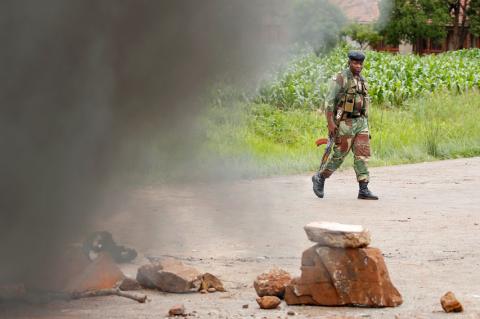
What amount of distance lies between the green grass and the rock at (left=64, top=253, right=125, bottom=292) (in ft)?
15.9

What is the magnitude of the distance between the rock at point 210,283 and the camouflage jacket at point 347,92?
4.80 m

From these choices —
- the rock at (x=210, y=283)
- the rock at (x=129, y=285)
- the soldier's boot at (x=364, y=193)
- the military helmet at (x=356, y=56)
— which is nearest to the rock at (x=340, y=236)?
the rock at (x=210, y=283)

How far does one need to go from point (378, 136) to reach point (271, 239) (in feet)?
32.2

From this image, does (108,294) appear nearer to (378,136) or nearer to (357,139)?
(357,139)

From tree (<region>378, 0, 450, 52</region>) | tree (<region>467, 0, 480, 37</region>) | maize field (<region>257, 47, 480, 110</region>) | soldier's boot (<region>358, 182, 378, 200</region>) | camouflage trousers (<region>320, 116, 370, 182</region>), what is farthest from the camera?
maize field (<region>257, 47, 480, 110</region>)

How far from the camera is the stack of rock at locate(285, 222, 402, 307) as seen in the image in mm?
6516

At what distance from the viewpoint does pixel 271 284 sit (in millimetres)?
6648

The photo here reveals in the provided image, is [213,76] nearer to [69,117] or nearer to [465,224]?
[69,117]

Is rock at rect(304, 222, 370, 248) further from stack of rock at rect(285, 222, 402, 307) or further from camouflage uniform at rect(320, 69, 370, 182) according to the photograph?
camouflage uniform at rect(320, 69, 370, 182)

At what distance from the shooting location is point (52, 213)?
616 cm

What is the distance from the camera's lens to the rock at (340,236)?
6.54m

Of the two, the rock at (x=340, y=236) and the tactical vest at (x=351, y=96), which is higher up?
the tactical vest at (x=351, y=96)

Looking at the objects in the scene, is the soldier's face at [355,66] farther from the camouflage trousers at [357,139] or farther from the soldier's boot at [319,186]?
the soldier's boot at [319,186]

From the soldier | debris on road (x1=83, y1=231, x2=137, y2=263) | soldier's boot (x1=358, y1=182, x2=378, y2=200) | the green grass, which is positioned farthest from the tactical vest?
debris on road (x1=83, y1=231, x2=137, y2=263)
